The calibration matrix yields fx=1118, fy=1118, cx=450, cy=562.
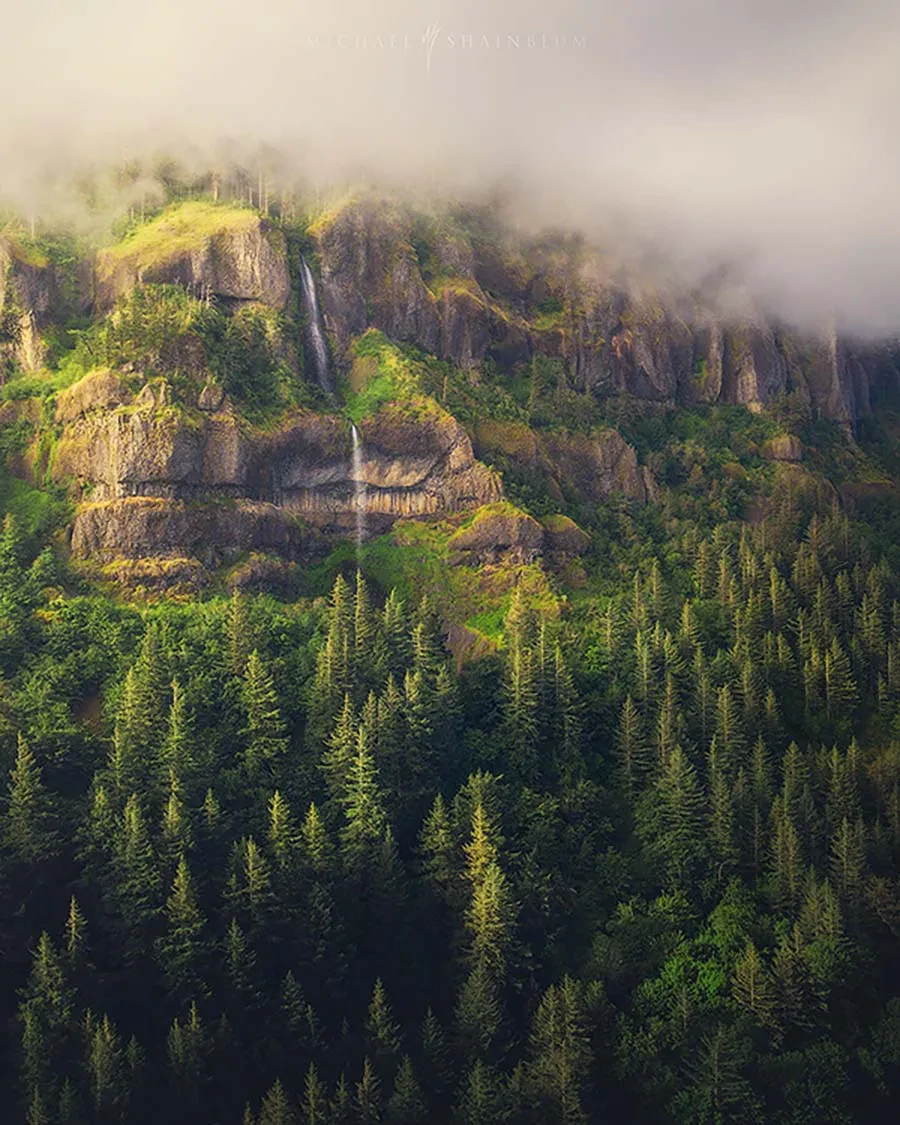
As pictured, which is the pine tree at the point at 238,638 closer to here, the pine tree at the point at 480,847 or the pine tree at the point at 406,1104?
the pine tree at the point at 480,847

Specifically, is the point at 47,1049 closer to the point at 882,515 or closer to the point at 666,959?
the point at 666,959

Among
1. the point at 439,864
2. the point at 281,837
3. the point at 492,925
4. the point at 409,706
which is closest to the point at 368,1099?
the point at 492,925

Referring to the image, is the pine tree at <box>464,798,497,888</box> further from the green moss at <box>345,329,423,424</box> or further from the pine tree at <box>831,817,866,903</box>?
the green moss at <box>345,329,423,424</box>

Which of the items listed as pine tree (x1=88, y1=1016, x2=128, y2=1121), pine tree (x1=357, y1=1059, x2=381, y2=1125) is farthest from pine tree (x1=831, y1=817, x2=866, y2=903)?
pine tree (x1=88, y1=1016, x2=128, y2=1121)

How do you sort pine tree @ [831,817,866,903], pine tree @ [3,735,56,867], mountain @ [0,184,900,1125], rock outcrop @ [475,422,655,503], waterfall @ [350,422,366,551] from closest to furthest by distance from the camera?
mountain @ [0,184,900,1125]
pine tree @ [3,735,56,867]
pine tree @ [831,817,866,903]
waterfall @ [350,422,366,551]
rock outcrop @ [475,422,655,503]

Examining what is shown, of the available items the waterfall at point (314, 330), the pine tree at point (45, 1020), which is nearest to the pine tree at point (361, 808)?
the pine tree at point (45, 1020)

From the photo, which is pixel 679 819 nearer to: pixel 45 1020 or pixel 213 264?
pixel 45 1020
